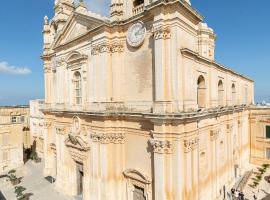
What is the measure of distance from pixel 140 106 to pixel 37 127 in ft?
87.2

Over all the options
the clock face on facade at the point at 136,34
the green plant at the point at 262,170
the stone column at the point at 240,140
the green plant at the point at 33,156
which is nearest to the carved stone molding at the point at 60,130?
the clock face on facade at the point at 136,34

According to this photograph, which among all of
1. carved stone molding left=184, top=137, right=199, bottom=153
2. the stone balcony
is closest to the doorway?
the stone balcony

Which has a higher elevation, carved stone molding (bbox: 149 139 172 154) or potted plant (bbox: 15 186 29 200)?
carved stone molding (bbox: 149 139 172 154)

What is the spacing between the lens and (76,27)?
18.2m

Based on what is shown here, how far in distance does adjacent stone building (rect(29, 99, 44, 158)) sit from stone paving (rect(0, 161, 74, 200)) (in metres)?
6.18

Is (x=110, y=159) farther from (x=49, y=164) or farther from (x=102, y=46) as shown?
(x=49, y=164)

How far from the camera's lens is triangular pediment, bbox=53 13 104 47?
645 inches

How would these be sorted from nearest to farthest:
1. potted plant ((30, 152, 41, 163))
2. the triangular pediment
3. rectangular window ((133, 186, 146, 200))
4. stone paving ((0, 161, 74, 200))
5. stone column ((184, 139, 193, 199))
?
stone column ((184, 139, 193, 199)), rectangular window ((133, 186, 146, 200)), the triangular pediment, stone paving ((0, 161, 74, 200)), potted plant ((30, 152, 41, 163))

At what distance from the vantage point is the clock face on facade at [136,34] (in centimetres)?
1367

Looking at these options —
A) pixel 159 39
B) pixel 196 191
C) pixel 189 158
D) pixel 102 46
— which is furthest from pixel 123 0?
pixel 196 191

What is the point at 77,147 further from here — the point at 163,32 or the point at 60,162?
the point at 163,32

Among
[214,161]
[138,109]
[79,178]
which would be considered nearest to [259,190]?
[214,161]

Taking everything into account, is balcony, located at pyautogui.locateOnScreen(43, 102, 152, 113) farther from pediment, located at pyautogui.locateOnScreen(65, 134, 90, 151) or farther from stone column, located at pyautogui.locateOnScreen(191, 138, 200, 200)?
stone column, located at pyautogui.locateOnScreen(191, 138, 200, 200)

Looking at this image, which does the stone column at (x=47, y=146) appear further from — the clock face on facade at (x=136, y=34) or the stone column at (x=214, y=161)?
the stone column at (x=214, y=161)
